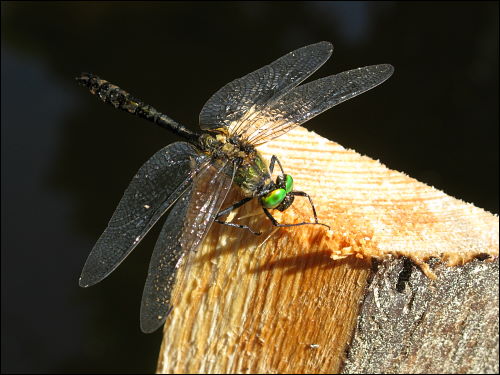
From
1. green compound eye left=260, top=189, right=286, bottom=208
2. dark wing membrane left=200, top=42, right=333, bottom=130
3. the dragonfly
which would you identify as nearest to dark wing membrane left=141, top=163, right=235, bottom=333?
the dragonfly

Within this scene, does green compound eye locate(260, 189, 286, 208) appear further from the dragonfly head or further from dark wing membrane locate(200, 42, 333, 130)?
dark wing membrane locate(200, 42, 333, 130)

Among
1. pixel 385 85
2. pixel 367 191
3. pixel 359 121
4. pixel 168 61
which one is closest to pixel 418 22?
pixel 385 85

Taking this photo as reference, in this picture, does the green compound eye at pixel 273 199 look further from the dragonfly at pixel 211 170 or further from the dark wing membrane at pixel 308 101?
the dark wing membrane at pixel 308 101

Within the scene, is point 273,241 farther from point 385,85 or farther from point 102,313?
point 102,313

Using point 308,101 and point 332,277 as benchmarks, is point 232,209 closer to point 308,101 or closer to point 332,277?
point 332,277

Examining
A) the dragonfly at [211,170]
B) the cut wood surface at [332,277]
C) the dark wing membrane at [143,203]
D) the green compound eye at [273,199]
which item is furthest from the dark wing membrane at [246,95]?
the green compound eye at [273,199]

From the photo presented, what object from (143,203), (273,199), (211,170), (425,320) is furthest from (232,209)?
(425,320)

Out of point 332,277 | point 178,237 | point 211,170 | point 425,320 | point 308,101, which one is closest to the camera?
point 332,277
